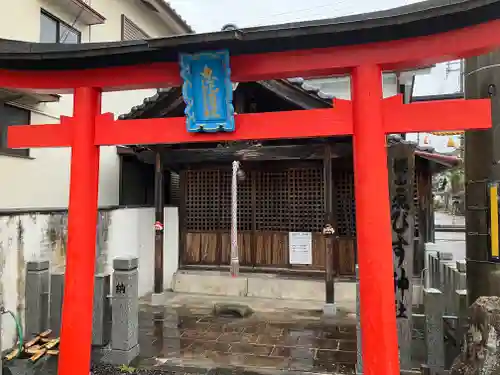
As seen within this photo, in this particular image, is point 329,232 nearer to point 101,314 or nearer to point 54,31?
point 101,314

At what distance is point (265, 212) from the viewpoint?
10922 millimetres

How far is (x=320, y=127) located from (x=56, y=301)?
4.99m

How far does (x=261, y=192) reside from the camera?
35.8 feet

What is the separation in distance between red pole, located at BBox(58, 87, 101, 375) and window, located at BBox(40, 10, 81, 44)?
5688 mm

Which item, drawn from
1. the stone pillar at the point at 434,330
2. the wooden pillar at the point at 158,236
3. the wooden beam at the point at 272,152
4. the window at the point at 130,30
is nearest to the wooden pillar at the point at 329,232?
the wooden beam at the point at 272,152

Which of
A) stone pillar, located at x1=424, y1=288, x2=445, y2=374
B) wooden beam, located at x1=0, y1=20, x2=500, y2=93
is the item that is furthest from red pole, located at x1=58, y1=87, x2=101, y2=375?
stone pillar, located at x1=424, y1=288, x2=445, y2=374

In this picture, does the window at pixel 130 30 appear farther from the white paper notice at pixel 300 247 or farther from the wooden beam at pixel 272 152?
the white paper notice at pixel 300 247

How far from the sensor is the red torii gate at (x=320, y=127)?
12.7ft

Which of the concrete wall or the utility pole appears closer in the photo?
the utility pole

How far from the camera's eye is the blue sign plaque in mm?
4262

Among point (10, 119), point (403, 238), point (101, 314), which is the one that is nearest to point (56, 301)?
point (101, 314)

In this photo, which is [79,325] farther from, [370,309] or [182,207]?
[182,207]

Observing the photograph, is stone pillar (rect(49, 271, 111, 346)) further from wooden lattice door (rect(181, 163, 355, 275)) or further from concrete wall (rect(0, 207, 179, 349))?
wooden lattice door (rect(181, 163, 355, 275))

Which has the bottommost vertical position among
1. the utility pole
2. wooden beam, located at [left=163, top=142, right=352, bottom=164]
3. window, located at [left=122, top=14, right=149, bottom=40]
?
the utility pole
